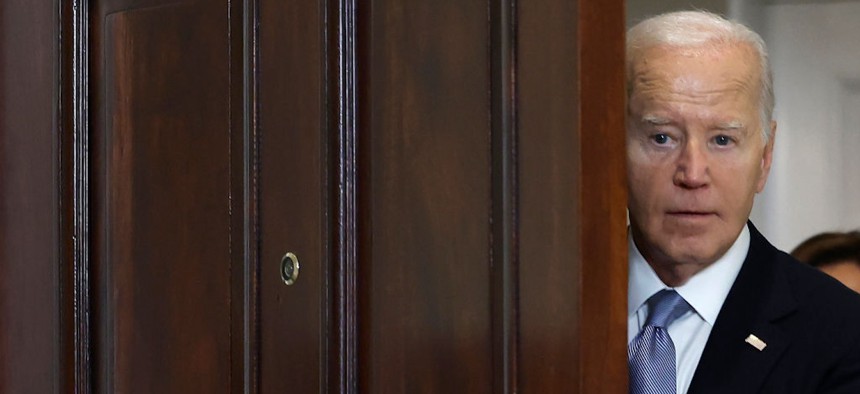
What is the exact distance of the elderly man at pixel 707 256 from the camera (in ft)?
4.65

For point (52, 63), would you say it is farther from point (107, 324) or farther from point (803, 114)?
point (803, 114)

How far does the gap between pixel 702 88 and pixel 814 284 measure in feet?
0.82

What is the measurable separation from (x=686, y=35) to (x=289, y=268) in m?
0.48

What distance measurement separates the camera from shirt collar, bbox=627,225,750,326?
1.49 m

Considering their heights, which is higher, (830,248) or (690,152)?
(690,152)

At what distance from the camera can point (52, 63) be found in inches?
66.9

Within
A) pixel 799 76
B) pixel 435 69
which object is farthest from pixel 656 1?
pixel 435 69

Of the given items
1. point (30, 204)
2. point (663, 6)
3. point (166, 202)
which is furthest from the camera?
point (663, 6)

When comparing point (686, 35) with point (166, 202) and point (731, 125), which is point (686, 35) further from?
point (166, 202)

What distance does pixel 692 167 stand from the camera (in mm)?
1450

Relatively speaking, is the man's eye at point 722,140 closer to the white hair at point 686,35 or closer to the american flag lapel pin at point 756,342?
the white hair at point 686,35

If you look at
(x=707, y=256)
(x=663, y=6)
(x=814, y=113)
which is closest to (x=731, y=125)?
(x=707, y=256)

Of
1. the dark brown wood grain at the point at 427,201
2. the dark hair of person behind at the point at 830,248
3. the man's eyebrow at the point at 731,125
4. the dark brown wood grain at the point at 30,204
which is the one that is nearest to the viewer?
the dark brown wood grain at the point at 427,201

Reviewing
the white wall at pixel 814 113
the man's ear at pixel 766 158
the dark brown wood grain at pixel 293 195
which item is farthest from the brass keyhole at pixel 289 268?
the white wall at pixel 814 113
